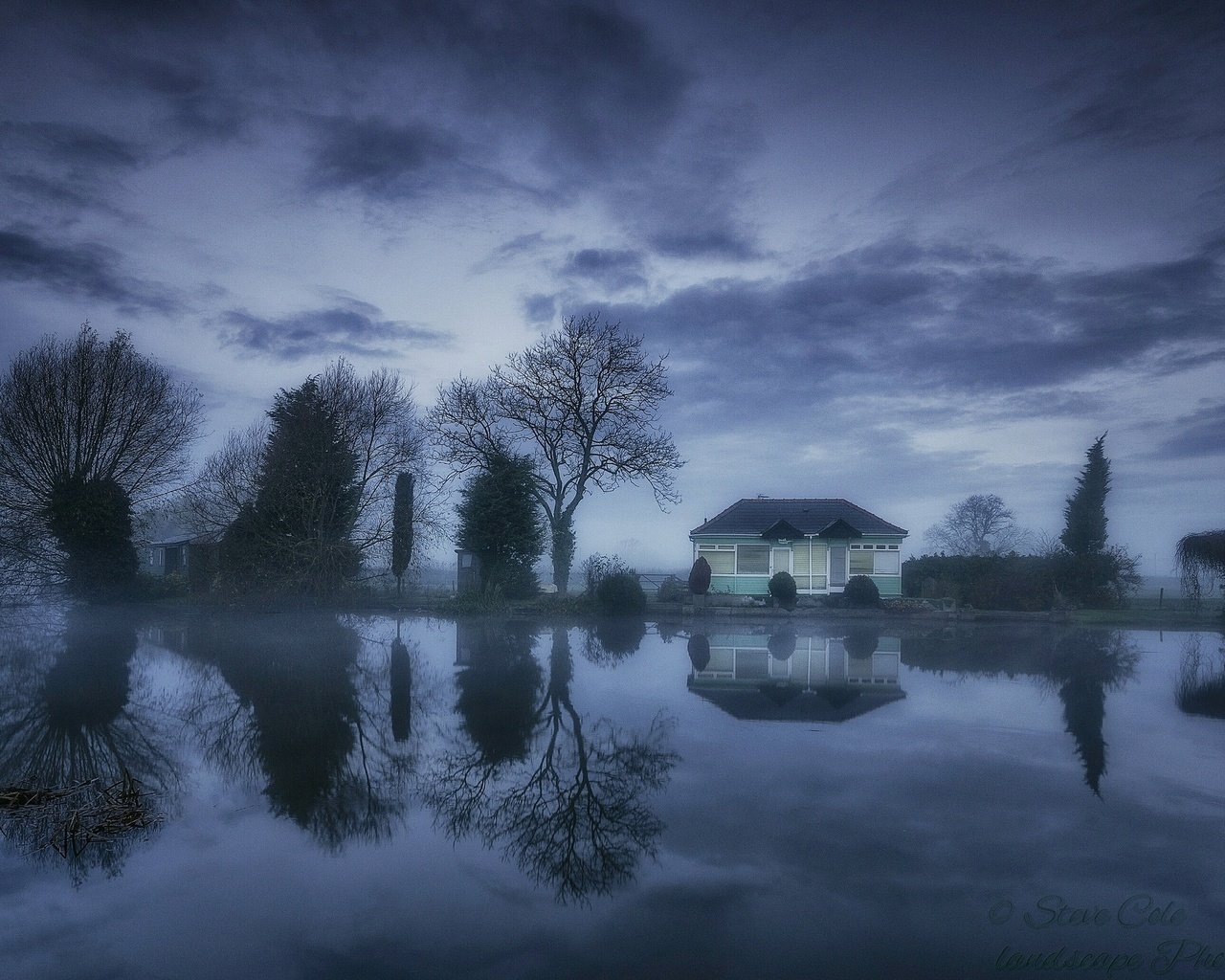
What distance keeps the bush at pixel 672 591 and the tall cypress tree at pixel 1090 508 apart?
76.1 feet

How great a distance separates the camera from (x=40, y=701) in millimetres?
10922

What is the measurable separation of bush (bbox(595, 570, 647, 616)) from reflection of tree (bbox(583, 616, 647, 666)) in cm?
43

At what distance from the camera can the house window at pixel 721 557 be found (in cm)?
3431

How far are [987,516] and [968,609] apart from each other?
39.1 m

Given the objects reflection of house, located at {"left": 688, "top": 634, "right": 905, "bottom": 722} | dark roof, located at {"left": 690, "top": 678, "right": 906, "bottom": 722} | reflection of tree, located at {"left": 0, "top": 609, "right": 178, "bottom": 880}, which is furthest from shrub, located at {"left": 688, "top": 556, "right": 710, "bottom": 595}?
reflection of tree, located at {"left": 0, "top": 609, "right": 178, "bottom": 880}

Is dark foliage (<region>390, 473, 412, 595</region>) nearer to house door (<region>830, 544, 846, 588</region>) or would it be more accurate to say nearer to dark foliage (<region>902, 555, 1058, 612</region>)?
house door (<region>830, 544, 846, 588</region>)

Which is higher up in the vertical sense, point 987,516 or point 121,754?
point 987,516

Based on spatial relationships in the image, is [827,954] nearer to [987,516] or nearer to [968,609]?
[968,609]

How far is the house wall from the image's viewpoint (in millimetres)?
32469

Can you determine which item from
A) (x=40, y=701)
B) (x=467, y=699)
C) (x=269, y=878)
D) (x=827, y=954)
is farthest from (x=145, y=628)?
(x=827, y=954)

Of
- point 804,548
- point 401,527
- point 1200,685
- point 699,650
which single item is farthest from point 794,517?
point 1200,685

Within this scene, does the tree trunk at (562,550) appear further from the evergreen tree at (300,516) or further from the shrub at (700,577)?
the evergreen tree at (300,516)

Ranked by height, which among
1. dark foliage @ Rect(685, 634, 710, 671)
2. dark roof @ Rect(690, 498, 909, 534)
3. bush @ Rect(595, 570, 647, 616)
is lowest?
dark foliage @ Rect(685, 634, 710, 671)

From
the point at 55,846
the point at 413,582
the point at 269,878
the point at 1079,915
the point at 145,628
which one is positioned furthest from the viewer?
the point at 413,582
